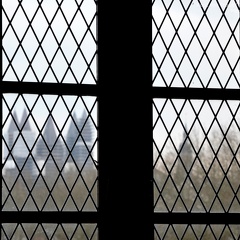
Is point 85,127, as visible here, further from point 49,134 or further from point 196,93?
point 196,93

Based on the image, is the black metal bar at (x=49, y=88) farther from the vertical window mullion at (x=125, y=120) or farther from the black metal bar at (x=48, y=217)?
the black metal bar at (x=48, y=217)

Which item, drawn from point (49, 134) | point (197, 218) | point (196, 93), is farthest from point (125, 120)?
point (197, 218)

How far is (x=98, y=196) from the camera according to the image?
18.5ft

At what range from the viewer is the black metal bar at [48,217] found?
5.57m

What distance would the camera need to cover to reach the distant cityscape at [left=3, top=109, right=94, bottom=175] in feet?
18.4

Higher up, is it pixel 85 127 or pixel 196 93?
pixel 196 93

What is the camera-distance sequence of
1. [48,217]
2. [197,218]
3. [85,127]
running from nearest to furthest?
1. [48,217]
2. [85,127]
3. [197,218]

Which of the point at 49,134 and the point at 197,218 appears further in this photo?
the point at 197,218

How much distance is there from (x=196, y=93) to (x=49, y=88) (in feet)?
3.62

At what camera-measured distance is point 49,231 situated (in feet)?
18.6

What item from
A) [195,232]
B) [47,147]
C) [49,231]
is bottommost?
[195,232]

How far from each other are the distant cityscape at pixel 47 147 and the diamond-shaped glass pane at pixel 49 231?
1.24ft

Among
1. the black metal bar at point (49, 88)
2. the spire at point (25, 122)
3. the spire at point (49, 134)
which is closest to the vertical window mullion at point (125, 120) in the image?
the black metal bar at point (49, 88)

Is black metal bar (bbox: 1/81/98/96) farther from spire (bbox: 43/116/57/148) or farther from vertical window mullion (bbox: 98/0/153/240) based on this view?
spire (bbox: 43/116/57/148)
